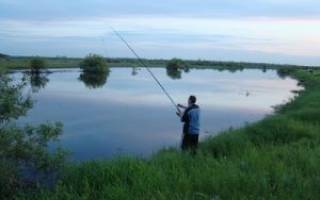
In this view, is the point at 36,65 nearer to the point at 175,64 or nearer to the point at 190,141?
the point at 175,64

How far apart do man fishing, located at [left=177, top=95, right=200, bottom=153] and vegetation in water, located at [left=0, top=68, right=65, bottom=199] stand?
4.23 m

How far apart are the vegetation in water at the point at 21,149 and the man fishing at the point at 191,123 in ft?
13.9

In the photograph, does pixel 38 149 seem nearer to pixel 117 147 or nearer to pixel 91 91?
pixel 117 147

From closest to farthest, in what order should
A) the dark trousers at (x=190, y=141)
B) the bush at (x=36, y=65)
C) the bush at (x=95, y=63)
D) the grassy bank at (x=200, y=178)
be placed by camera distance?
the grassy bank at (x=200, y=178) → the dark trousers at (x=190, y=141) → the bush at (x=36, y=65) → the bush at (x=95, y=63)

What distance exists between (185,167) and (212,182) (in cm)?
181

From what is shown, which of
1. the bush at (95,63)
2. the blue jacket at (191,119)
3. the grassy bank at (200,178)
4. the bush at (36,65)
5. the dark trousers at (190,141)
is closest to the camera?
the grassy bank at (200,178)

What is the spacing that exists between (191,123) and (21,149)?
5051 mm

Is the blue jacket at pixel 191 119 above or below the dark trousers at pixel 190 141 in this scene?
above

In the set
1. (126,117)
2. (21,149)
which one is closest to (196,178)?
(21,149)

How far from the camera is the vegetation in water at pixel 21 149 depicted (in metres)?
9.68

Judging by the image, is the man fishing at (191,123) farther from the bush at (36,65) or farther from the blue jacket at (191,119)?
the bush at (36,65)

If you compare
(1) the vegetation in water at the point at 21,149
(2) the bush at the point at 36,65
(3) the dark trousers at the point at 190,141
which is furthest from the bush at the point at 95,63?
(1) the vegetation in water at the point at 21,149

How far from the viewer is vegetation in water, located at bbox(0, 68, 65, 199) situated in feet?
31.8

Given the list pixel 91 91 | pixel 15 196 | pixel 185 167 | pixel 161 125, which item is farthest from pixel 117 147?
pixel 91 91
